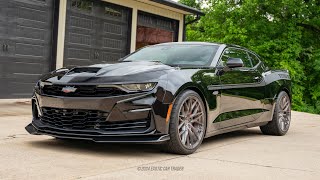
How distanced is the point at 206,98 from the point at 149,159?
45.0 inches

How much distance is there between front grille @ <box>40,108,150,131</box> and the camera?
4.90 m

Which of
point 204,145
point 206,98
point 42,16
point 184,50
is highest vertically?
point 42,16

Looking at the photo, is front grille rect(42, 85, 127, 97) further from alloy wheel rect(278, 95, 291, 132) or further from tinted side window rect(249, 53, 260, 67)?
alloy wheel rect(278, 95, 291, 132)

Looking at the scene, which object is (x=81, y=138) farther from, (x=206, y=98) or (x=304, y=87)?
(x=304, y=87)

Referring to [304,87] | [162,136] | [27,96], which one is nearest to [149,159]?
[162,136]

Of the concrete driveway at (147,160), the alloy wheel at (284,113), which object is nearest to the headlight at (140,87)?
the concrete driveway at (147,160)

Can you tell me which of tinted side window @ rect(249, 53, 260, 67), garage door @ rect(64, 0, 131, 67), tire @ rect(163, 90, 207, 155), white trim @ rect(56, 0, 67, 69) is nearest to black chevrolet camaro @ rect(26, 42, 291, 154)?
tire @ rect(163, 90, 207, 155)

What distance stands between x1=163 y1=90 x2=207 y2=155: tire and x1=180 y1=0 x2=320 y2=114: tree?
1819cm

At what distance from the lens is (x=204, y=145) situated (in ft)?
20.1

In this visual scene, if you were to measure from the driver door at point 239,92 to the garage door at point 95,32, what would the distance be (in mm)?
6141

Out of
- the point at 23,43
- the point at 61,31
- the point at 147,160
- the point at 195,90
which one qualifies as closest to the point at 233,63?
the point at 195,90

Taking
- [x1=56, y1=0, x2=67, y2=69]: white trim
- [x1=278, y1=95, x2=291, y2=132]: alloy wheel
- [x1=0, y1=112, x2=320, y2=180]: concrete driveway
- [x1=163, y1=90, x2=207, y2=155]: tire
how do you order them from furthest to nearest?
[x1=56, y1=0, x2=67, y2=69]: white trim → [x1=278, y1=95, x2=291, y2=132]: alloy wheel → [x1=163, y1=90, x2=207, y2=155]: tire → [x1=0, y1=112, x2=320, y2=180]: concrete driveway

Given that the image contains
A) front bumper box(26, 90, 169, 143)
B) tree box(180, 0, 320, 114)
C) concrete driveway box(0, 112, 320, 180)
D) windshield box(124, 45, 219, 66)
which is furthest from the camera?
tree box(180, 0, 320, 114)

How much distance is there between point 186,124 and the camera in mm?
5301
